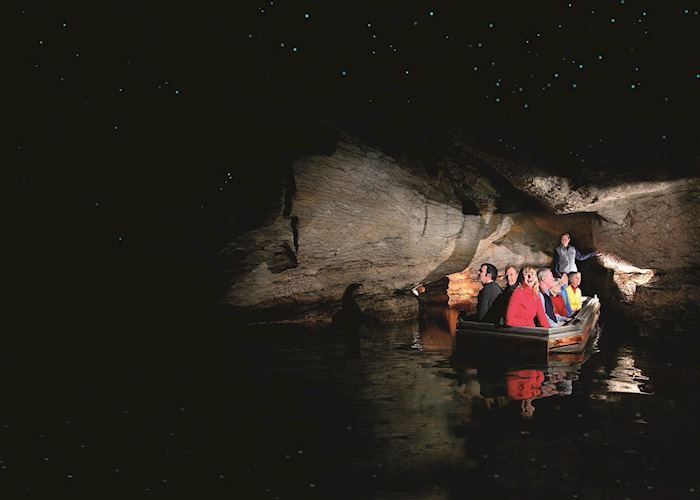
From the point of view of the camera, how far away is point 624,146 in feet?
32.8

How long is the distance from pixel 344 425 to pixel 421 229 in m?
A: 7.92

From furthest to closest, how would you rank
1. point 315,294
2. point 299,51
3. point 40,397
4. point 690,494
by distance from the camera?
point 315,294
point 299,51
point 40,397
point 690,494

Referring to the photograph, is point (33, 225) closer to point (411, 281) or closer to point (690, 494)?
point (411, 281)

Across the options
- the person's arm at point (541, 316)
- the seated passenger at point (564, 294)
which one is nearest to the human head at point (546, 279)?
the seated passenger at point (564, 294)

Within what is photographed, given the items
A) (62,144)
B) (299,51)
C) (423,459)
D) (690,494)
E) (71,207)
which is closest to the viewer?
(690,494)

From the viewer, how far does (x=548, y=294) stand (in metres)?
Answer: 10.4

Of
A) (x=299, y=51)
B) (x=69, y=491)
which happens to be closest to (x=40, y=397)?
(x=69, y=491)

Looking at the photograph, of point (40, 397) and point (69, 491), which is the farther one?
point (40, 397)

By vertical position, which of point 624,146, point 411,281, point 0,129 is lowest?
point 411,281

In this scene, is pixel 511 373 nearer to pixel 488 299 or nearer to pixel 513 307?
pixel 513 307

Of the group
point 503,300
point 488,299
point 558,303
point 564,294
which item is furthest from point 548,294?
point 488,299

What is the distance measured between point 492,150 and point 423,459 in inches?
285

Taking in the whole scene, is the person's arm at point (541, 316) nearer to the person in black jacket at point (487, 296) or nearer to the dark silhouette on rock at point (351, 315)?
the person in black jacket at point (487, 296)

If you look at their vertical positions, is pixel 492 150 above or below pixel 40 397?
above
